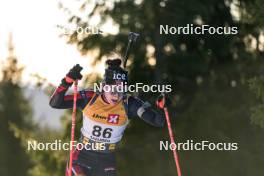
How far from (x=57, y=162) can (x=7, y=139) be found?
17493 mm

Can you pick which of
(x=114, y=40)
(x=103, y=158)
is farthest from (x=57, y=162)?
(x=103, y=158)

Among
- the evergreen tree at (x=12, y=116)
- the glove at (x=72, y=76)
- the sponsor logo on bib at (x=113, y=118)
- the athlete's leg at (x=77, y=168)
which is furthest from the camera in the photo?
the evergreen tree at (x=12, y=116)

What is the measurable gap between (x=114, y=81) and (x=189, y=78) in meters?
7.63

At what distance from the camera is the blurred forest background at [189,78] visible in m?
14.7

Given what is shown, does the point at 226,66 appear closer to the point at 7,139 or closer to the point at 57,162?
the point at 57,162

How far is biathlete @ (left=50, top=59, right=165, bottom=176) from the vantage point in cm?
947

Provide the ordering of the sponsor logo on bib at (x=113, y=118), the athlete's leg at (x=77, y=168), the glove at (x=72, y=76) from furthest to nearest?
the sponsor logo on bib at (x=113, y=118), the athlete's leg at (x=77, y=168), the glove at (x=72, y=76)

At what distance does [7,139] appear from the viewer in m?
34.0

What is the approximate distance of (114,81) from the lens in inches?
370
